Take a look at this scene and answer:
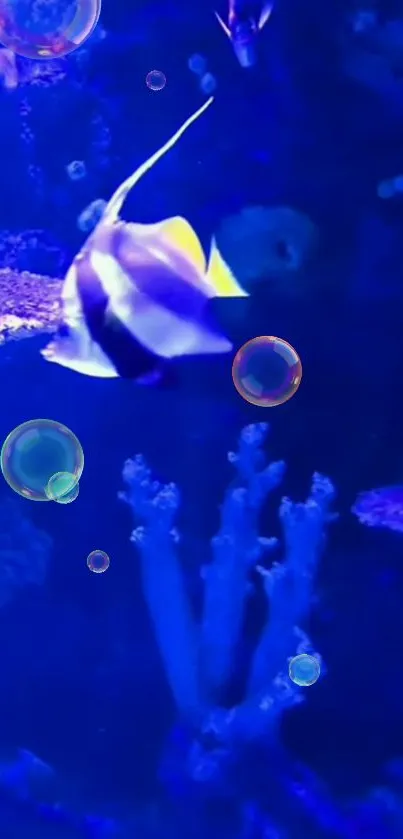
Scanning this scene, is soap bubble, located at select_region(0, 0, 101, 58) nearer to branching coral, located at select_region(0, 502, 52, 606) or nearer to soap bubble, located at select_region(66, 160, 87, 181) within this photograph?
soap bubble, located at select_region(66, 160, 87, 181)

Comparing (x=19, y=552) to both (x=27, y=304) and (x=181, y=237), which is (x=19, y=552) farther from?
(x=181, y=237)

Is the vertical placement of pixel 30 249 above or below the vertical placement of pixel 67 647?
above

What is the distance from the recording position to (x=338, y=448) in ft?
4.32

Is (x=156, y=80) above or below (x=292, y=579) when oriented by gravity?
above

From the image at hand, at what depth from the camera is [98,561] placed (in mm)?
1350

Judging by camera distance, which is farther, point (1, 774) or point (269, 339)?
point (1, 774)

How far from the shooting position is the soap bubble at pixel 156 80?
4.24 feet

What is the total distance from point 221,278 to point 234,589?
54 centimetres

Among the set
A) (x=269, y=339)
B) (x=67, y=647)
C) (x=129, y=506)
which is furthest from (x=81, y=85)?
(x=67, y=647)

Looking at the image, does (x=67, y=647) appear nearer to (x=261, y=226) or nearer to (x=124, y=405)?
(x=124, y=405)

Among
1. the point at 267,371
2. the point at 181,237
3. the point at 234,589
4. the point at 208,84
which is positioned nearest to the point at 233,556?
the point at 234,589

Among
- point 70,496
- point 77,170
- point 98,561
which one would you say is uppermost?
point 77,170

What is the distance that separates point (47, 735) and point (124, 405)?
610 millimetres

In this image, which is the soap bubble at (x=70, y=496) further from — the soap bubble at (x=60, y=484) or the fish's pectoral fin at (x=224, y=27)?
the fish's pectoral fin at (x=224, y=27)
